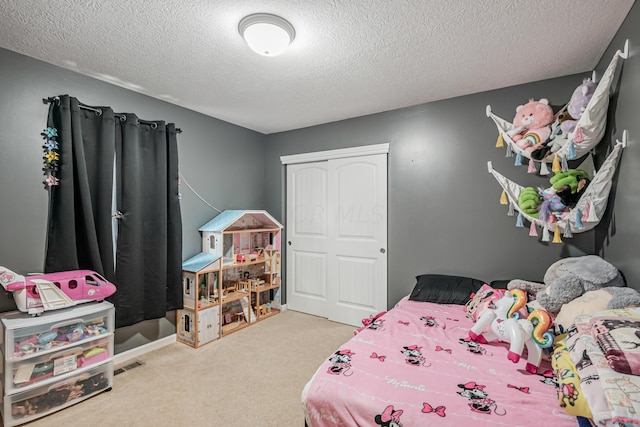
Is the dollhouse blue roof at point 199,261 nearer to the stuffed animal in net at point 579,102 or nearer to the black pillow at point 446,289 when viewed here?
the black pillow at point 446,289

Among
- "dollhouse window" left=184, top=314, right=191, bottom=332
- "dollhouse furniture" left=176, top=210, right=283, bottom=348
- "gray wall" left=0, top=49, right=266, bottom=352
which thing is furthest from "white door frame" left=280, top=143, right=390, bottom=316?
"dollhouse window" left=184, top=314, right=191, bottom=332

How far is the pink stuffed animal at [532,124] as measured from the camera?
7.47 ft

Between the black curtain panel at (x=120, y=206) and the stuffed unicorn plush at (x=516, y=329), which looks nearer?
the stuffed unicorn plush at (x=516, y=329)

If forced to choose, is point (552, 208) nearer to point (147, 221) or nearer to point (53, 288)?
point (147, 221)

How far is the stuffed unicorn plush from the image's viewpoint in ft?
4.91

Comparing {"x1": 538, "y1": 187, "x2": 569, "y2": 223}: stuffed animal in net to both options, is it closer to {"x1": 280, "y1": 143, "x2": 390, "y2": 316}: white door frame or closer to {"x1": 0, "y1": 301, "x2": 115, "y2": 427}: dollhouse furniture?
{"x1": 280, "y1": 143, "x2": 390, "y2": 316}: white door frame

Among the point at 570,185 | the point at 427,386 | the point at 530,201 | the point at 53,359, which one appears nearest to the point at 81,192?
the point at 53,359

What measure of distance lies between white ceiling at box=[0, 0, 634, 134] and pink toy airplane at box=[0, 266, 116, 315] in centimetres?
159

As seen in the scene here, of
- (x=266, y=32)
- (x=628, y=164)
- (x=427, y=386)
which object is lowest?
(x=427, y=386)

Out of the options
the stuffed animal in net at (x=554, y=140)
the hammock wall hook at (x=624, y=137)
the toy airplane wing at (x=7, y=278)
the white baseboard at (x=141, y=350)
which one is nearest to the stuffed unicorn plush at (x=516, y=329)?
the hammock wall hook at (x=624, y=137)

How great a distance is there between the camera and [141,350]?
2754 mm

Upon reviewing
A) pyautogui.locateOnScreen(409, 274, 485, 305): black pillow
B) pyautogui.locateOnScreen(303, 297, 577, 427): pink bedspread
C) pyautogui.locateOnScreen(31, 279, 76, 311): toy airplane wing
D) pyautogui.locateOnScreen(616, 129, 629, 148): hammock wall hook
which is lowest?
pyautogui.locateOnScreen(303, 297, 577, 427): pink bedspread

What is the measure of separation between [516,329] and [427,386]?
634mm

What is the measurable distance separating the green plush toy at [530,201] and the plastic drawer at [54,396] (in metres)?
3.37
